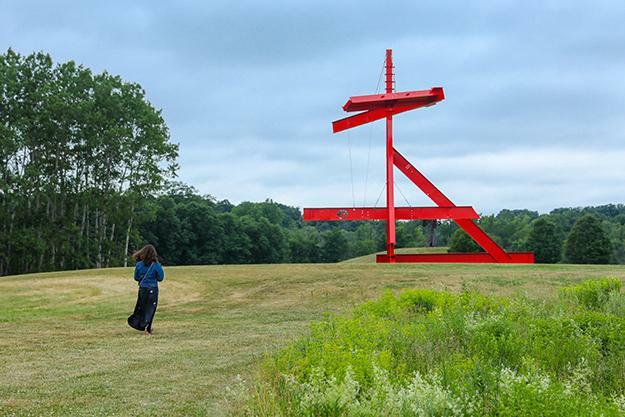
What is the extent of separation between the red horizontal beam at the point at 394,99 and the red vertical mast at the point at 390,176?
29.8 inches

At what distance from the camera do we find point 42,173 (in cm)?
4891

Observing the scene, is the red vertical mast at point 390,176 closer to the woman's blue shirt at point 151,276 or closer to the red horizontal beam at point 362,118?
the red horizontal beam at point 362,118

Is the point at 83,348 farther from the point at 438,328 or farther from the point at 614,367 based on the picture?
the point at 614,367

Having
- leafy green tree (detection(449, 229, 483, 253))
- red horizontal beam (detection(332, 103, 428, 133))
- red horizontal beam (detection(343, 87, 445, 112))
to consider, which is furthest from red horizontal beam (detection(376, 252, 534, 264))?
leafy green tree (detection(449, 229, 483, 253))

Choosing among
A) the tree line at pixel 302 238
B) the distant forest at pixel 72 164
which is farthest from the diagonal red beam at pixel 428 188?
the tree line at pixel 302 238

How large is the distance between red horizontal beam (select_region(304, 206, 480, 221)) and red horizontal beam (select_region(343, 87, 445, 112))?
18.3 ft

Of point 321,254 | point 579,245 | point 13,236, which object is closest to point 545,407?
point 13,236

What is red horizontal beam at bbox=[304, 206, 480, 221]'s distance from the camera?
35.3 meters

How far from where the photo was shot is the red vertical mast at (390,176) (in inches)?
1364

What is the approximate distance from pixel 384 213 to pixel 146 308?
21.6 metres

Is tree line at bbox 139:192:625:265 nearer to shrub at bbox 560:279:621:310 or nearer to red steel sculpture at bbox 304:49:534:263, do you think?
red steel sculpture at bbox 304:49:534:263

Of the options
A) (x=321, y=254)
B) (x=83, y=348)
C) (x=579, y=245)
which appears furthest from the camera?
(x=321, y=254)

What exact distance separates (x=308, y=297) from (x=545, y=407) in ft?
60.7

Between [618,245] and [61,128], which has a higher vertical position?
[61,128]
